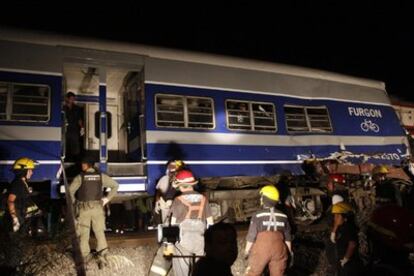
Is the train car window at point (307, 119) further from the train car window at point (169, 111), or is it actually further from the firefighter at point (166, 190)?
the firefighter at point (166, 190)

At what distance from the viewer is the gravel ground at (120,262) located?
5.55 meters

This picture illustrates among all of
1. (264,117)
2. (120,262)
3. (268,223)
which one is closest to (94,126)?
(264,117)

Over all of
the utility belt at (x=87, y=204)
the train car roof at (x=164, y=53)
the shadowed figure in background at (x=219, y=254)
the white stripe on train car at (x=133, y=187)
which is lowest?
the shadowed figure in background at (x=219, y=254)

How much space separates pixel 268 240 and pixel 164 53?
4795 mm

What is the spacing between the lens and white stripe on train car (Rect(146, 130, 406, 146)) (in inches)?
311

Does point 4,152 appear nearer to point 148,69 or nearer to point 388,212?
point 148,69

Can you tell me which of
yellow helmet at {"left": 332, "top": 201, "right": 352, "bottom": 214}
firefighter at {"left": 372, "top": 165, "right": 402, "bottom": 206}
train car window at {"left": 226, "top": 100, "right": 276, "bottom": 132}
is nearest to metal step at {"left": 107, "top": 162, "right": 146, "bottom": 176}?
train car window at {"left": 226, "top": 100, "right": 276, "bottom": 132}

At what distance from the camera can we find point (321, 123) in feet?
33.5

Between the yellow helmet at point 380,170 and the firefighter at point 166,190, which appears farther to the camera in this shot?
the yellow helmet at point 380,170

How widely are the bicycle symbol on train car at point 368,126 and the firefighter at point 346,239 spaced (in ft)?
19.0

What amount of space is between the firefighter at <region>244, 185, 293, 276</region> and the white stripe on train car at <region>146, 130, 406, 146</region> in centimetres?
330

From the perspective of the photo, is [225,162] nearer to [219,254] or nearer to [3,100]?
[3,100]

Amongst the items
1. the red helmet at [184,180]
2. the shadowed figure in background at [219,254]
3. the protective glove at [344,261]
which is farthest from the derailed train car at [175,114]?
the shadowed figure in background at [219,254]

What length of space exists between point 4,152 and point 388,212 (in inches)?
235
